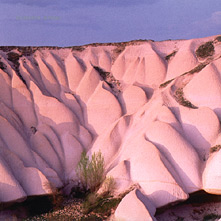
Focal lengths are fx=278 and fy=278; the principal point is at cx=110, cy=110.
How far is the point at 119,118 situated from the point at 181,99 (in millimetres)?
3825

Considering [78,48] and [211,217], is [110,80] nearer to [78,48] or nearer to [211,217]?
[78,48]

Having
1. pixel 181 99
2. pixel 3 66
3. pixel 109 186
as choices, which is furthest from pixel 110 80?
pixel 109 186

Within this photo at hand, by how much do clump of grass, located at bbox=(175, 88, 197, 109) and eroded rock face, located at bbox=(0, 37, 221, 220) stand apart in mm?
53

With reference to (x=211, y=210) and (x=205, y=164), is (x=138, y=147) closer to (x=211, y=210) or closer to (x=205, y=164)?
(x=205, y=164)

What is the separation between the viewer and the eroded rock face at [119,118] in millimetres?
11484

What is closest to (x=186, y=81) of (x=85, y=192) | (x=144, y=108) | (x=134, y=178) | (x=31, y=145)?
(x=144, y=108)

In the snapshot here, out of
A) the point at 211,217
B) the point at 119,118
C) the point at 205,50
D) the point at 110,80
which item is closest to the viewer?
the point at 211,217

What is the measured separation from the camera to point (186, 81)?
1575 cm

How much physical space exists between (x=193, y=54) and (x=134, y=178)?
34.0 feet

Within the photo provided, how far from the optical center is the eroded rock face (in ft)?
37.7

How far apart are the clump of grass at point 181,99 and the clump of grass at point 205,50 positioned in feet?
14.2

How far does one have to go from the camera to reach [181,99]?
581 inches

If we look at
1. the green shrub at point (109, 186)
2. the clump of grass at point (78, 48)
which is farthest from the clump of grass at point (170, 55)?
the green shrub at point (109, 186)

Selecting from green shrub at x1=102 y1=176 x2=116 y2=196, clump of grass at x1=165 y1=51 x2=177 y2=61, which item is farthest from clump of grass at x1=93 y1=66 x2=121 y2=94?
green shrub at x1=102 y1=176 x2=116 y2=196
